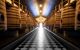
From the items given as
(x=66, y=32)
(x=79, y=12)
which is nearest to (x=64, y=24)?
(x=66, y=32)

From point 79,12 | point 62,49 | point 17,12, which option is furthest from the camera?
point 17,12

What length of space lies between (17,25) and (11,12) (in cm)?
104

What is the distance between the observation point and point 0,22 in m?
7.50

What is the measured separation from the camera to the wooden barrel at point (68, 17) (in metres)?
9.45

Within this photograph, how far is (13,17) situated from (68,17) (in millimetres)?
3782

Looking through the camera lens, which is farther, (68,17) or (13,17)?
(13,17)

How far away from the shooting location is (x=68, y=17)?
32.5ft

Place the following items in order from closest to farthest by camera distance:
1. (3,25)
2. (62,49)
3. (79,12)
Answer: (62,49), (79,12), (3,25)

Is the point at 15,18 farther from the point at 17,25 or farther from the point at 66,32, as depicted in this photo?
the point at 66,32

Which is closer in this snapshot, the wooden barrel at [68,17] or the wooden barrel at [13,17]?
the wooden barrel at [68,17]

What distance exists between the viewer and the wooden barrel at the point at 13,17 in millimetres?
10008

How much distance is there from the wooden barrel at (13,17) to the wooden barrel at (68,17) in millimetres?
3348

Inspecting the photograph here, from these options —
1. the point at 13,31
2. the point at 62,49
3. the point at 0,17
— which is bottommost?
the point at 62,49

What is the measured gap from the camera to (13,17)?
410 inches
